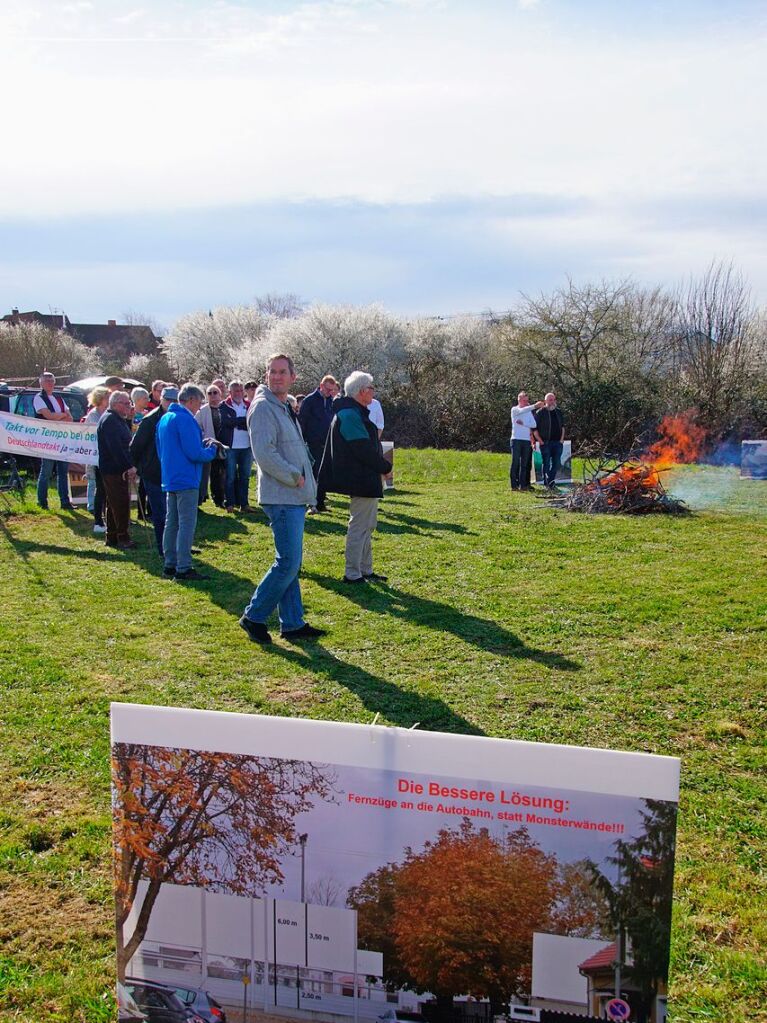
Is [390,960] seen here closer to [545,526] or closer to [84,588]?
[84,588]

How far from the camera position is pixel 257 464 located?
6379 mm

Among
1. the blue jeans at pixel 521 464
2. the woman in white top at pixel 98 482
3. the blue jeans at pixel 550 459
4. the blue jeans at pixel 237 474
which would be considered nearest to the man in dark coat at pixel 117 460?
the woman in white top at pixel 98 482

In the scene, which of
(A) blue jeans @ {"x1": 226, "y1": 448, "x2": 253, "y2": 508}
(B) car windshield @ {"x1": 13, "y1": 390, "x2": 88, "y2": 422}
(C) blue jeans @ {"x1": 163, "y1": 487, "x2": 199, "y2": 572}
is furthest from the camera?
(B) car windshield @ {"x1": 13, "y1": 390, "x2": 88, "y2": 422}

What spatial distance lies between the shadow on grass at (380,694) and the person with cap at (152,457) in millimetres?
3812

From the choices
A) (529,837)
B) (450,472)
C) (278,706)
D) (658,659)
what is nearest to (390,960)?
(529,837)

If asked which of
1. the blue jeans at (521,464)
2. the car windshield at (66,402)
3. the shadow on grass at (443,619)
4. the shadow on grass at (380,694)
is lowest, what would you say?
the shadow on grass at (380,694)

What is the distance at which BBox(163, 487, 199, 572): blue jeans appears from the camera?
8867mm

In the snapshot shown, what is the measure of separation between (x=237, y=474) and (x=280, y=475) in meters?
7.65

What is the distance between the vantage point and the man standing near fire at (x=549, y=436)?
657 inches

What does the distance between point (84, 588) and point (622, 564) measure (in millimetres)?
5882

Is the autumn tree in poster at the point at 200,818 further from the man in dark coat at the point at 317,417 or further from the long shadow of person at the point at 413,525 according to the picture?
the man in dark coat at the point at 317,417

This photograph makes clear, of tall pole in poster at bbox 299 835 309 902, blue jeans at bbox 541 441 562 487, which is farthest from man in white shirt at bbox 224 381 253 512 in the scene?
→ tall pole in poster at bbox 299 835 309 902

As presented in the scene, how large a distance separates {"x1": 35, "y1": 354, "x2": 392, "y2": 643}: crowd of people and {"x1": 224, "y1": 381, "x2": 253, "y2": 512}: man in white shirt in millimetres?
18

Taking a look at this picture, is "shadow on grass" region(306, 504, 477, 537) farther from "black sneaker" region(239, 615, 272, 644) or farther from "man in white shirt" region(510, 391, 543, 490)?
"black sneaker" region(239, 615, 272, 644)
